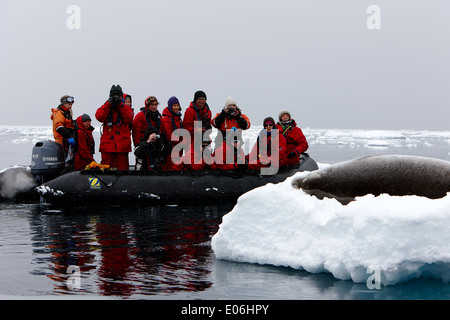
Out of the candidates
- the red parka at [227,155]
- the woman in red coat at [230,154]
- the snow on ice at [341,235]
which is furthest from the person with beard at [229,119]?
the snow on ice at [341,235]

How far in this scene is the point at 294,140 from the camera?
11.1 metres

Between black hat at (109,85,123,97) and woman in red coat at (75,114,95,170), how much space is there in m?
0.79

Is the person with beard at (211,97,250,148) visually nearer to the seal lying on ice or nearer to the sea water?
the sea water

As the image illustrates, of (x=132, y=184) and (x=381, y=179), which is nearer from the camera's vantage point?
(x=381, y=179)

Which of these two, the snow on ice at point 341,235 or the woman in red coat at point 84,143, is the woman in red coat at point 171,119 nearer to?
the woman in red coat at point 84,143

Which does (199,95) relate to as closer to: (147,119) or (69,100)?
(147,119)

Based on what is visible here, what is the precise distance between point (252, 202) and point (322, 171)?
81 cm

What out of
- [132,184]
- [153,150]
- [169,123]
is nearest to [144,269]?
[132,184]

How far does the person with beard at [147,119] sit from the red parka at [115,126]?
16 centimetres

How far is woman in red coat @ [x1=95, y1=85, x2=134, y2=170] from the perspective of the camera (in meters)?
10.2

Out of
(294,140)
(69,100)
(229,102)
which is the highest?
(69,100)

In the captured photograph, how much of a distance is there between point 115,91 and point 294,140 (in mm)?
3459

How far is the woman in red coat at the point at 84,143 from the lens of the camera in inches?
416
